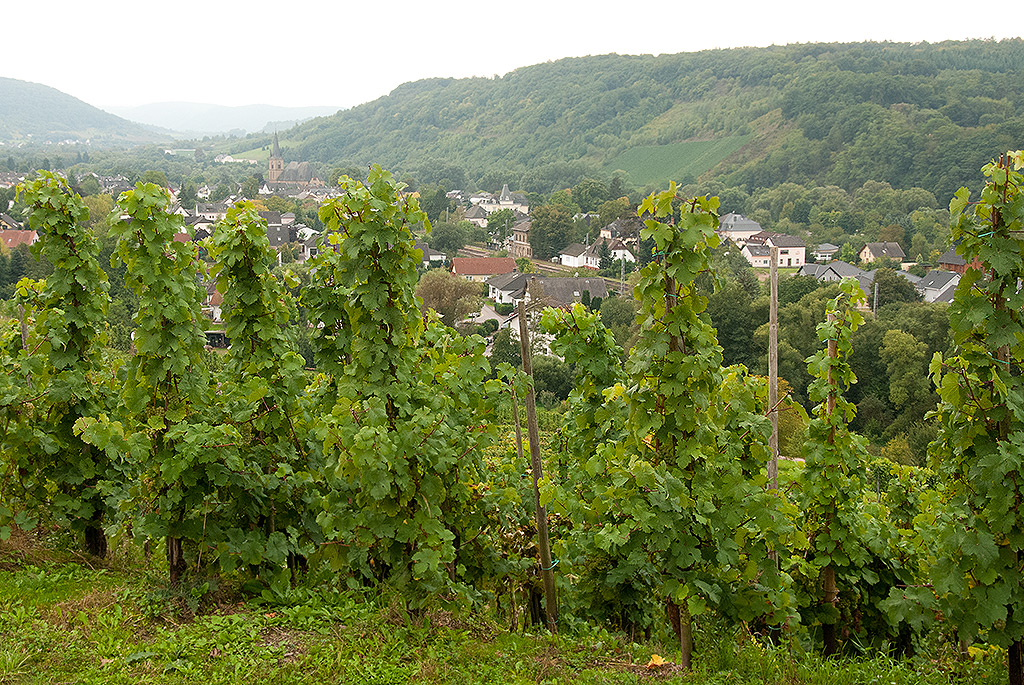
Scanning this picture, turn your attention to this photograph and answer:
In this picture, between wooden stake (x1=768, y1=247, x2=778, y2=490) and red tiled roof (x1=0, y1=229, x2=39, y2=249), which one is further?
red tiled roof (x1=0, y1=229, x2=39, y2=249)

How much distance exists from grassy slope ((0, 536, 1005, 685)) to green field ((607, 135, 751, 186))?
126436mm

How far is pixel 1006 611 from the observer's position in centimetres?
488

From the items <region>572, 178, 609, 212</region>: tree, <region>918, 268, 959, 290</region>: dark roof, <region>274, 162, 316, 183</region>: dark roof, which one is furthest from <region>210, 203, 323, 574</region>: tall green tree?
<region>274, 162, 316, 183</region>: dark roof

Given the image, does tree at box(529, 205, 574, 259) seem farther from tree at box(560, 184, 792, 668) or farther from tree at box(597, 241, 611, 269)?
tree at box(560, 184, 792, 668)

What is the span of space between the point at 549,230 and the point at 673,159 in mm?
72663

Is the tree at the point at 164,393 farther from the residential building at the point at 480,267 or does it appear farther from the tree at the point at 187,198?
the tree at the point at 187,198

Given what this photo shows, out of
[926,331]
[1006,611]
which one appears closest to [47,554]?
[1006,611]

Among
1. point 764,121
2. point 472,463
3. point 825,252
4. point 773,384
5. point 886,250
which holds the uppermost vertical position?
point 764,121

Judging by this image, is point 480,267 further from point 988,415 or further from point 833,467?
point 988,415

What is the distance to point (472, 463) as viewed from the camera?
6.12 meters

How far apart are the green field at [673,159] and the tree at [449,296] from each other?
290 ft

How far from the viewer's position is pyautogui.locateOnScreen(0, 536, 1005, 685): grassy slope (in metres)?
4.97

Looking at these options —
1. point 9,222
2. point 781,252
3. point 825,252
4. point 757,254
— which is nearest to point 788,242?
point 781,252

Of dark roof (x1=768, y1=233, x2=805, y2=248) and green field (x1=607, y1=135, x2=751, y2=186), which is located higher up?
green field (x1=607, y1=135, x2=751, y2=186)
